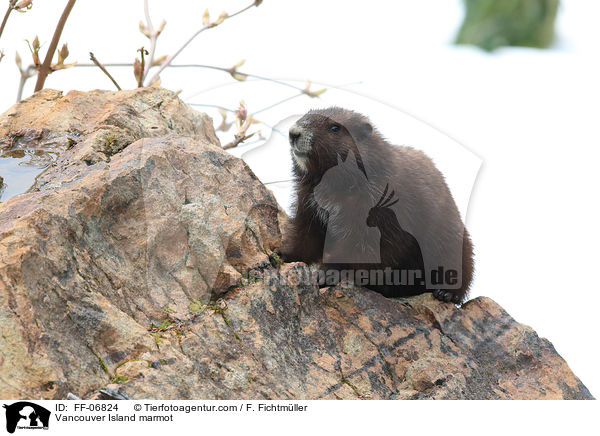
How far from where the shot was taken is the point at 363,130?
4730 millimetres

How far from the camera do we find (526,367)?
462cm

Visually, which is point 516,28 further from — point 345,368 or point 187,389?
point 187,389

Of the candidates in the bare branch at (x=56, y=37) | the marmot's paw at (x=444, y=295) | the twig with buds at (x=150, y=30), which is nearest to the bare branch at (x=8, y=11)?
the bare branch at (x=56, y=37)

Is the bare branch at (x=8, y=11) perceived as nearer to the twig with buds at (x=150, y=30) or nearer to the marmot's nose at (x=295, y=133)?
the twig with buds at (x=150, y=30)

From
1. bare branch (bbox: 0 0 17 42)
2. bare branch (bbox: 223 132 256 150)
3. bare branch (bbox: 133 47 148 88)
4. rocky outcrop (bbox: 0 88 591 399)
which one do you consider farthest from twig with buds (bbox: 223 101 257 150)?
bare branch (bbox: 0 0 17 42)

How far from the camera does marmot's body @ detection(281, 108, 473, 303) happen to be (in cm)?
466

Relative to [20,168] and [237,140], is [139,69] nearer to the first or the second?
[237,140]

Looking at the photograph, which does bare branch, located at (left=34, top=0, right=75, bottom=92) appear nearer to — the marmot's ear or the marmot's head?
the marmot's head

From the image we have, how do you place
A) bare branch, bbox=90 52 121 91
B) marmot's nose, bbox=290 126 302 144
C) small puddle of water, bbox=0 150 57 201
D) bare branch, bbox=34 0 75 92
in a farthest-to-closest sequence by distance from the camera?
bare branch, bbox=34 0 75 92 < bare branch, bbox=90 52 121 91 < marmot's nose, bbox=290 126 302 144 < small puddle of water, bbox=0 150 57 201

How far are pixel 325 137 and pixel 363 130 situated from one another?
332 millimetres

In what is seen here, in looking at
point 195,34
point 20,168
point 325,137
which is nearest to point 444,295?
point 325,137

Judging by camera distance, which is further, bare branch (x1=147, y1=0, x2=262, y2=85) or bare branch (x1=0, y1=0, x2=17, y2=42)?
bare branch (x1=147, y1=0, x2=262, y2=85)

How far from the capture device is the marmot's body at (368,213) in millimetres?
4656

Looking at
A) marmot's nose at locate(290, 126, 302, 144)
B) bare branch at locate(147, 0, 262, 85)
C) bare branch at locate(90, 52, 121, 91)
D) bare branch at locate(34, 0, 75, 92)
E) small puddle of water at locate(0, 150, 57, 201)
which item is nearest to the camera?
small puddle of water at locate(0, 150, 57, 201)
